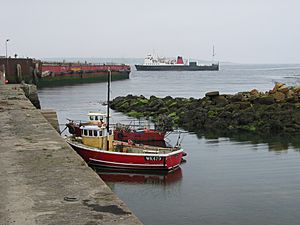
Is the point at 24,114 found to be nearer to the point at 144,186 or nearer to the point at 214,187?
the point at 144,186

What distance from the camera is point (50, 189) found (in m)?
7.08

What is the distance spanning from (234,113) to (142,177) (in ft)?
49.5

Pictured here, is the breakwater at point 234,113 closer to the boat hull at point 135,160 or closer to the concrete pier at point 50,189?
the boat hull at point 135,160

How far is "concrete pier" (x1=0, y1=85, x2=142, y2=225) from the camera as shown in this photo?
19.1ft

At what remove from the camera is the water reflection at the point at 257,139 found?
23.1 meters

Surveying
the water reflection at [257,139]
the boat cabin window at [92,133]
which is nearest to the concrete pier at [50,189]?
the boat cabin window at [92,133]

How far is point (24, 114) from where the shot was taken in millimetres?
16875

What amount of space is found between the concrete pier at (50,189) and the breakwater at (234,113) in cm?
1805

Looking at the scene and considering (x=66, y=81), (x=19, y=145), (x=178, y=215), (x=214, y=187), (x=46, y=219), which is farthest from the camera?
(x=66, y=81)

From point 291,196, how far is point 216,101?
20.9 meters

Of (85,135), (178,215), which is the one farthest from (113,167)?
(178,215)

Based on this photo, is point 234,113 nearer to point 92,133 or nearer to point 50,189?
point 92,133

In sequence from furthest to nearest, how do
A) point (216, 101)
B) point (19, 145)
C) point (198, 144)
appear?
point (216, 101), point (198, 144), point (19, 145)

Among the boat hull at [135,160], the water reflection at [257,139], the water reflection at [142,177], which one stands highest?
the boat hull at [135,160]
